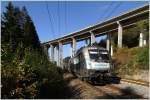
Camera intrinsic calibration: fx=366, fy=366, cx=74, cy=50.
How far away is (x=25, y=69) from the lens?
14406mm

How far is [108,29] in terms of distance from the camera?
2857 inches

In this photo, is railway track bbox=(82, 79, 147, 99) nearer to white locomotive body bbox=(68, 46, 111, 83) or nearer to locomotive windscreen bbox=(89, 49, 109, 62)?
white locomotive body bbox=(68, 46, 111, 83)

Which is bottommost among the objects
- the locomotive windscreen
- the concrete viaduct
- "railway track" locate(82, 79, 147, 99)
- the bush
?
"railway track" locate(82, 79, 147, 99)

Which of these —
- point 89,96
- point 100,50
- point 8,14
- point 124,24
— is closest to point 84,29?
point 124,24

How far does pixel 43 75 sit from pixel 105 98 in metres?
3.05

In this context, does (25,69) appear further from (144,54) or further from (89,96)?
(144,54)

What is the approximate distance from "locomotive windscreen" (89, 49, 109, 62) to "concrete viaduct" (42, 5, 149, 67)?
1426 cm

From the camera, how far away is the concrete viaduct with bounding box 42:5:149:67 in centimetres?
5706

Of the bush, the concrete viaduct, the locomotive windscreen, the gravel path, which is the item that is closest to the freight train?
the locomotive windscreen

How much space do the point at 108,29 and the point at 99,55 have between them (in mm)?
45398

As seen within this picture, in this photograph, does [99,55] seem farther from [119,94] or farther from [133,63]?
[133,63]

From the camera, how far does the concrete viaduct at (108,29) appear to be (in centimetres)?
5706

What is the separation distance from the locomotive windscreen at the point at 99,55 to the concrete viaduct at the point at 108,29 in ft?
46.8

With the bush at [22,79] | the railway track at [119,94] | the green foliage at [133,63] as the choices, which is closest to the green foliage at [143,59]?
the green foliage at [133,63]
